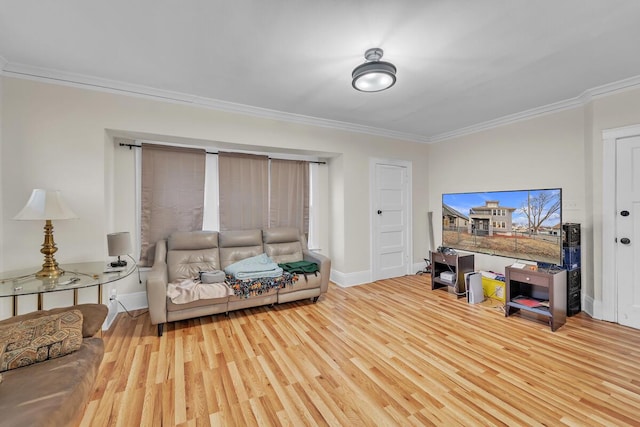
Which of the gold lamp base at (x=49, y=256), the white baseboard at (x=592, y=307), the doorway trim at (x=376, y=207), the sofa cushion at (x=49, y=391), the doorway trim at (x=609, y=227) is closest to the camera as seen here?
the sofa cushion at (x=49, y=391)

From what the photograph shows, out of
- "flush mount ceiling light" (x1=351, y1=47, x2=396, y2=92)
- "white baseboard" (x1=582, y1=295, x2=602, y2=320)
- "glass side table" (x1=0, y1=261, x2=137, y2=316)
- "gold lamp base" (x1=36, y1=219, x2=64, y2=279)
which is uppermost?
"flush mount ceiling light" (x1=351, y1=47, x2=396, y2=92)

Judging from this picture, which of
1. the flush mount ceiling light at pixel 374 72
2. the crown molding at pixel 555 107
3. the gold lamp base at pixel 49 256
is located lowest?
the gold lamp base at pixel 49 256

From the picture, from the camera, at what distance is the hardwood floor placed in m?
1.68

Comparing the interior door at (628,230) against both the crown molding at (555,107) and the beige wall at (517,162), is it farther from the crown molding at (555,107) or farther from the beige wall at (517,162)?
the crown molding at (555,107)

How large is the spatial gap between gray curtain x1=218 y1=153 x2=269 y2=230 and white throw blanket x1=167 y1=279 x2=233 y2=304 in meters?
1.05

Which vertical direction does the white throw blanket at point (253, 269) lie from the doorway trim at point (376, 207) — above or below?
below

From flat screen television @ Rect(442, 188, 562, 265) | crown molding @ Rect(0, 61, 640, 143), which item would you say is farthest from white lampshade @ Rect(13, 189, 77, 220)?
flat screen television @ Rect(442, 188, 562, 265)

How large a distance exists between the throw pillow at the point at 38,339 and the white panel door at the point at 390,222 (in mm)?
3772

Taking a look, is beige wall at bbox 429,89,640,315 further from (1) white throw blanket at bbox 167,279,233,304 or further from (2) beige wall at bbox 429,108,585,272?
(1) white throw blanket at bbox 167,279,233,304

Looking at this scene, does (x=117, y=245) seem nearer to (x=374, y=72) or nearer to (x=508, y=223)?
(x=374, y=72)

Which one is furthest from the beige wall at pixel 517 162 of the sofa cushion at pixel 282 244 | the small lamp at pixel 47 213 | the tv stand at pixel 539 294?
the small lamp at pixel 47 213

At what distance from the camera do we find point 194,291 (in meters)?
2.82

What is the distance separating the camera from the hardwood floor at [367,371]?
5.52ft

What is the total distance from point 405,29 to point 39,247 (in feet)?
12.0
